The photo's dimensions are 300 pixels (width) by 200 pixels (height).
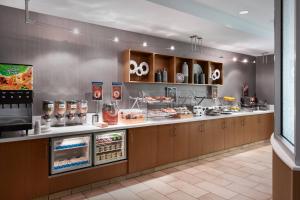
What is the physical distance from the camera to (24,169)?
2572 mm

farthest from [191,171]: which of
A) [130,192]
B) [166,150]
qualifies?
[130,192]

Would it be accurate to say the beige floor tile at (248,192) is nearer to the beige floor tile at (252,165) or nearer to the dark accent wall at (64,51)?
the beige floor tile at (252,165)

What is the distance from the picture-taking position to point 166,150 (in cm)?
384

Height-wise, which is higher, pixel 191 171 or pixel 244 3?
pixel 244 3

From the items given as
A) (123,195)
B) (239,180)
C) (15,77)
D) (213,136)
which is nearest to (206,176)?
(239,180)

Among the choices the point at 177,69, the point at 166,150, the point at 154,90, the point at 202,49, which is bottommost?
the point at 166,150

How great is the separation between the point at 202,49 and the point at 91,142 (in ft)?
11.7

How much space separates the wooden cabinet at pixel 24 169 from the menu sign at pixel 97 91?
3.88 ft

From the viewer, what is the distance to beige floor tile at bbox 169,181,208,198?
294 cm

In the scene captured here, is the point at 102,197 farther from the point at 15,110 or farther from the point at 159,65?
the point at 159,65

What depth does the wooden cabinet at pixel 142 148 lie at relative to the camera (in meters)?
3.42

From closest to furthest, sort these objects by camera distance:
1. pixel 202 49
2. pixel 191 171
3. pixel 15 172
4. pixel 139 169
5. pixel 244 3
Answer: pixel 15 172, pixel 244 3, pixel 139 169, pixel 191 171, pixel 202 49

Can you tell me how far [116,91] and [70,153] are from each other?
128cm

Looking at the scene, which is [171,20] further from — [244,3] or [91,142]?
[91,142]
